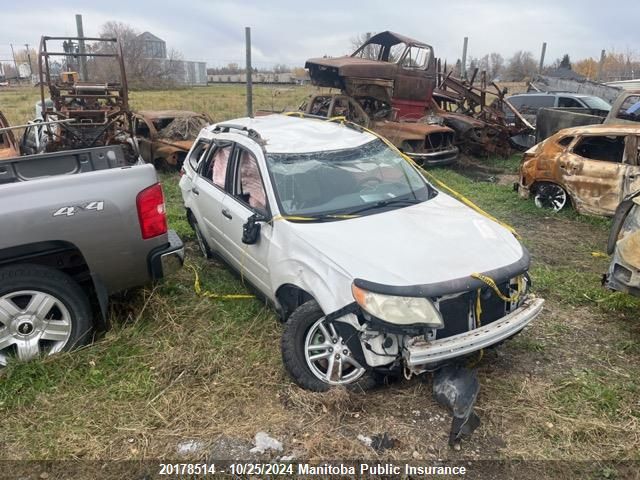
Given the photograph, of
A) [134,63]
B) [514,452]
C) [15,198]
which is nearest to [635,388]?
[514,452]

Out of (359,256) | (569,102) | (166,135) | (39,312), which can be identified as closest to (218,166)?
(39,312)

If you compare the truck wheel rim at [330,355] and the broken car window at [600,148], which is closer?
the truck wheel rim at [330,355]

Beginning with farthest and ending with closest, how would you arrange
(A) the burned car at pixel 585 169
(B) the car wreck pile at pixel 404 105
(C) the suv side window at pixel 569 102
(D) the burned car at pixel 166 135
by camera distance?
(C) the suv side window at pixel 569 102
(B) the car wreck pile at pixel 404 105
(D) the burned car at pixel 166 135
(A) the burned car at pixel 585 169

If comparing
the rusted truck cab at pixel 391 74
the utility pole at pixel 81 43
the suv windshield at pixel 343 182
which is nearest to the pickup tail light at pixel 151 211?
the suv windshield at pixel 343 182

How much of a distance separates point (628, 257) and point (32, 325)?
4.48 m

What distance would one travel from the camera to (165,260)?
3.67 meters

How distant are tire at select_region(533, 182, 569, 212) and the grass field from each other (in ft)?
10.4

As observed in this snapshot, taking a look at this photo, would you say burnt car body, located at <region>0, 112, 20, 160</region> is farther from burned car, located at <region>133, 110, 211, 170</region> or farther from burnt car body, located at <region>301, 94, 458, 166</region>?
burnt car body, located at <region>301, 94, 458, 166</region>

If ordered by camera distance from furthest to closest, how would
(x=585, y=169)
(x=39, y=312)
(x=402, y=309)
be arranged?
(x=585, y=169) < (x=39, y=312) < (x=402, y=309)

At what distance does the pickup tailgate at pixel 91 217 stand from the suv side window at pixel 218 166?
47.6 inches

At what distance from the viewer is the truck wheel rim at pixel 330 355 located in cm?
318

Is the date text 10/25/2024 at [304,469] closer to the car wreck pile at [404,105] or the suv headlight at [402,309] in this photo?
the suv headlight at [402,309]

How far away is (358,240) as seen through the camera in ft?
10.8

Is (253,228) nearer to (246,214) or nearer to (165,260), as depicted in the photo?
(246,214)
